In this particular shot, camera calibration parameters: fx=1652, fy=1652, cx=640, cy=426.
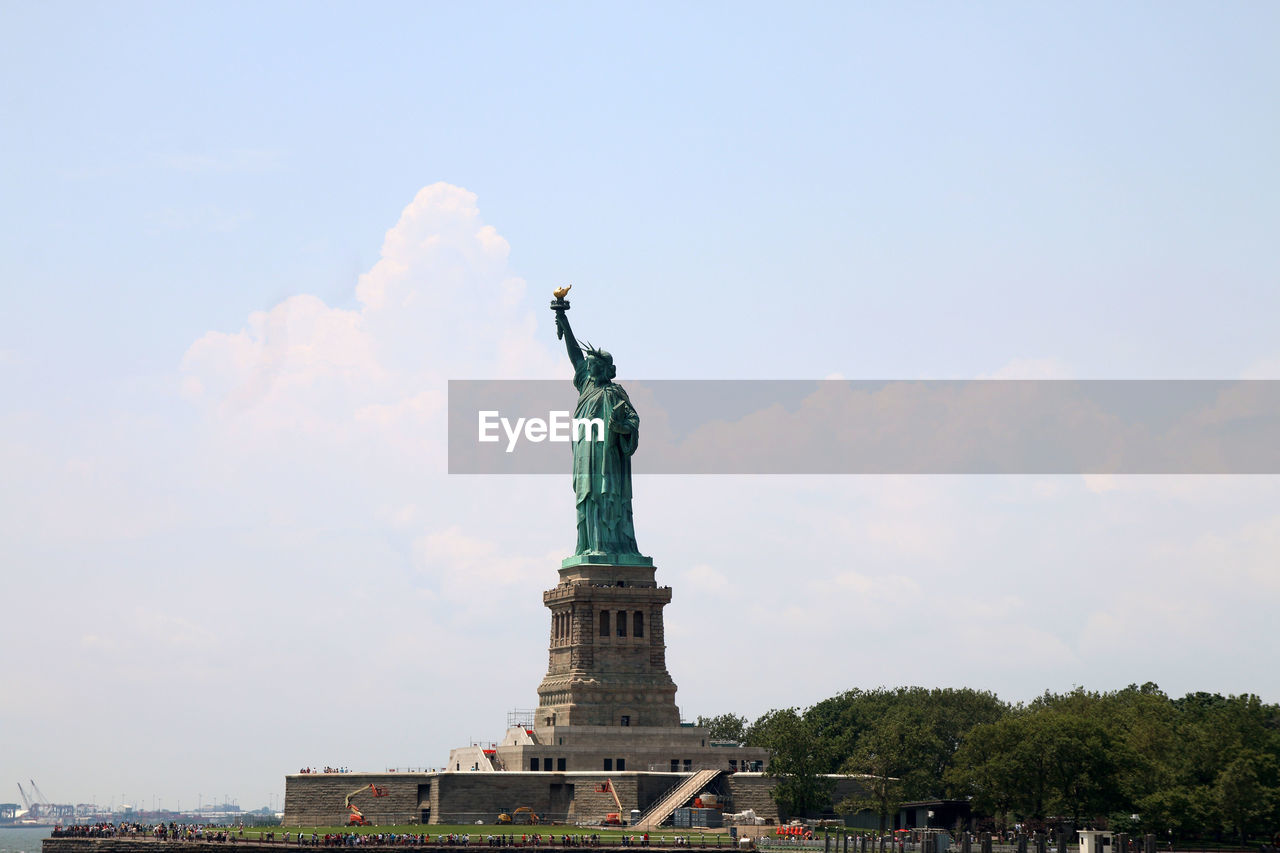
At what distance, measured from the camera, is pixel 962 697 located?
422ft

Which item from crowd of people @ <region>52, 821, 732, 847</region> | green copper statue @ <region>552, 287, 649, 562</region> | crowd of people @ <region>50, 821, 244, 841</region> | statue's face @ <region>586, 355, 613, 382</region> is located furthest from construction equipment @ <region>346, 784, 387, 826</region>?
statue's face @ <region>586, 355, 613, 382</region>

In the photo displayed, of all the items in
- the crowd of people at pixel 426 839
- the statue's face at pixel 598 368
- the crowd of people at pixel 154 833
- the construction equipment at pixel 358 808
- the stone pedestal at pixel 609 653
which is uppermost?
the statue's face at pixel 598 368

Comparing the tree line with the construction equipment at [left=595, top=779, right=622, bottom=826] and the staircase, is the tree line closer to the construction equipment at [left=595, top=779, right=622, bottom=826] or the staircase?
the staircase

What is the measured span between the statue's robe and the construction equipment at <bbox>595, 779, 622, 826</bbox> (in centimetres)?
1726

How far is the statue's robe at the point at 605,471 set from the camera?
106188mm

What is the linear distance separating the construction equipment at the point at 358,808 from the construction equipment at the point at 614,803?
41.3 feet

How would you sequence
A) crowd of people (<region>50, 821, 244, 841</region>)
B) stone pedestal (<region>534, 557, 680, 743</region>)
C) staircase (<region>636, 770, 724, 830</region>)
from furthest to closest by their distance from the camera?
1. stone pedestal (<region>534, 557, 680, 743</region>)
2. staircase (<region>636, 770, 724, 830</region>)
3. crowd of people (<region>50, 821, 244, 841</region>)

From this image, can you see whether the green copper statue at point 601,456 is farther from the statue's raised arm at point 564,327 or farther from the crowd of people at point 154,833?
the crowd of people at point 154,833

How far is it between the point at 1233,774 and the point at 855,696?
56.1 meters

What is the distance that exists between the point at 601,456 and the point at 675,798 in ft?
81.9

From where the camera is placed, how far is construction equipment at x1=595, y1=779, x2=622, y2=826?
9025 centimetres

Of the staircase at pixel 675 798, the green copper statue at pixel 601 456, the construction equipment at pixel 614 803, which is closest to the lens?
the staircase at pixel 675 798

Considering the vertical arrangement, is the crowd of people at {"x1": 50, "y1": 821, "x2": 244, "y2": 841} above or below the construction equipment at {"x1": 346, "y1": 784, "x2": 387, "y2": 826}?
below

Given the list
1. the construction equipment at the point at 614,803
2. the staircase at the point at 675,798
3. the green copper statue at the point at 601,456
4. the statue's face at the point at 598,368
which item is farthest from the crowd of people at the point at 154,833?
the statue's face at the point at 598,368
